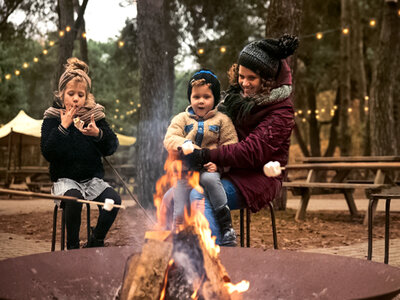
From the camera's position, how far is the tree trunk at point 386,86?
39.5 ft

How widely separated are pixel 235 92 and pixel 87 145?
130cm

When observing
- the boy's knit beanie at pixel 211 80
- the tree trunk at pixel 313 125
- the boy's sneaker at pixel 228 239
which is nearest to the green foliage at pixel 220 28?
the tree trunk at pixel 313 125

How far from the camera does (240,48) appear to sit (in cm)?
1684

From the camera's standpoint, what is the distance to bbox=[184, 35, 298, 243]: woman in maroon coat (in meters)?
3.03

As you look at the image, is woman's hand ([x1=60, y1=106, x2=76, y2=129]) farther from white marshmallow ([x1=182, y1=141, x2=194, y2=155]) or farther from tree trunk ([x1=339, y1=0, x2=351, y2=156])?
tree trunk ([x1=339, y1=0, x2=351, y2=156])

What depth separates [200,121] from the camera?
328cm

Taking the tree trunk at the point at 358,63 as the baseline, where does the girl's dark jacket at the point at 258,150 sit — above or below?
below

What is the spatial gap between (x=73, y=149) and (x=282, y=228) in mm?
3929

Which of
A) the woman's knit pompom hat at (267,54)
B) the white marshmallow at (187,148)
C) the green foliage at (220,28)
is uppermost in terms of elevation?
the green foliage at (220,28)

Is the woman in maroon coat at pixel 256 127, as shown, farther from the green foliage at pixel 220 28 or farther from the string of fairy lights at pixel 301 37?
the green foliage at pixel 220 28

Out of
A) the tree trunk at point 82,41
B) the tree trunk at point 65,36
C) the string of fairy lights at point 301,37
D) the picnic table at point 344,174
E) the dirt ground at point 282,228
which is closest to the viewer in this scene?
the dirt ground at point 282,228

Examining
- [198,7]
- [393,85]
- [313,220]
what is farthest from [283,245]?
[198,7]

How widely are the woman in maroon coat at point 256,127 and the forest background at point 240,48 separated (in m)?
4.34

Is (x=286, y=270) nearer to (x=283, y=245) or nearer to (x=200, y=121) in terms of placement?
(x=200, y=121)
